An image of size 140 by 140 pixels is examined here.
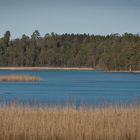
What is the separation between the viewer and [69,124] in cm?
1551

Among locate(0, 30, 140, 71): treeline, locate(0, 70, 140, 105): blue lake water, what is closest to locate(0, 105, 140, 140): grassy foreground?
locate(0, 70, 140, 105): blue lake water

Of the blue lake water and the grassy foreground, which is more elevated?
the grassy foreground

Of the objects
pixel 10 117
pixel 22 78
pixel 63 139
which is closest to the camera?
pixel 63 139

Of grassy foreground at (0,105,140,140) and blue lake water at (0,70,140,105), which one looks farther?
blue lake water at (0,70,140,105)

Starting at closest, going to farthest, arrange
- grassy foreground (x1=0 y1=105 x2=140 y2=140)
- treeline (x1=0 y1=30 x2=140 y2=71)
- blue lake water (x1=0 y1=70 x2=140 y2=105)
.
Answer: grassy foreground (x1=0 y1=105 x2=140 y2=140) < blue lake water (x1=0 y1=70 x2=140 y2=105) < treeline (x1=0 y1=30 x2=140 y2=71)

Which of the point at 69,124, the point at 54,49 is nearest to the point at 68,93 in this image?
the point at 69,124

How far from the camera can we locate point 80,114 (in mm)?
16859

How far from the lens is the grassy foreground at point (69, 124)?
14398mm

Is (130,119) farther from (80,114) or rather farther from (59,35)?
(59,35)

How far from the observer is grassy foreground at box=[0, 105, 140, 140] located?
14.4 meters

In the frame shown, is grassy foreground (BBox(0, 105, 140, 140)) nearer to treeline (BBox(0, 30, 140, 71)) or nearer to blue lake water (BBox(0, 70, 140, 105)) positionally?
blue lake water (BBox(0, 70, 140, 105))

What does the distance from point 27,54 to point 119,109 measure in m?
146

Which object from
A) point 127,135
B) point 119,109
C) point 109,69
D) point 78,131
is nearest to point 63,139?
point 78,131

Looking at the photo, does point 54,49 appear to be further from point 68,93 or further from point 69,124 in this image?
→ point 69,124
